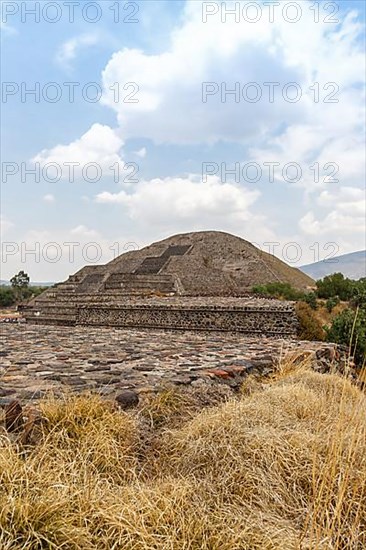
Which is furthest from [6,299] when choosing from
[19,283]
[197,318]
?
[197,318]

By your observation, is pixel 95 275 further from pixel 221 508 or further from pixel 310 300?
pixel 221 508

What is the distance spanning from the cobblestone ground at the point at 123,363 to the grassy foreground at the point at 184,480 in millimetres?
544

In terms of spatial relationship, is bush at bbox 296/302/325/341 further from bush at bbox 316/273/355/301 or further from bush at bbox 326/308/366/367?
bush at bbox 316/273/355/301

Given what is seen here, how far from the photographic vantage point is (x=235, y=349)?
5.62m

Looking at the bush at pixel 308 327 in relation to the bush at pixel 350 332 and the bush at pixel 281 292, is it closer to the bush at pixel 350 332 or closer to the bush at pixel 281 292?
the bush at pixel 350 332

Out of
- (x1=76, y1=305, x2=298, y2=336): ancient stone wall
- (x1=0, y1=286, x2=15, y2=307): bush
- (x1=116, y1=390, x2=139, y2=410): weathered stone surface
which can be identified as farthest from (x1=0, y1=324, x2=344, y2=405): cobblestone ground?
(x1=0, y1=286, x2=15, y2=307): bush

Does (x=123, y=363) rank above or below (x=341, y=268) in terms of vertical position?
below

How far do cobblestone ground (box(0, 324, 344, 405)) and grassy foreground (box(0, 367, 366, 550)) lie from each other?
544 mm

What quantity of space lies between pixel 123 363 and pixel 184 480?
2.48 meters

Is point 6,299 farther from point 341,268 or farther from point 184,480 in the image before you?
point 184,480

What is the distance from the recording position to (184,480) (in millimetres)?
→ 1992

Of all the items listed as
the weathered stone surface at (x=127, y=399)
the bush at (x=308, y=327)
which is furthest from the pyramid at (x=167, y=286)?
the weathered stone surface at (x=127, y=399)

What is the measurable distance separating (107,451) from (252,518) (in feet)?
2.43

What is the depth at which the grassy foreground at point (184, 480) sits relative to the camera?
1558 mm
